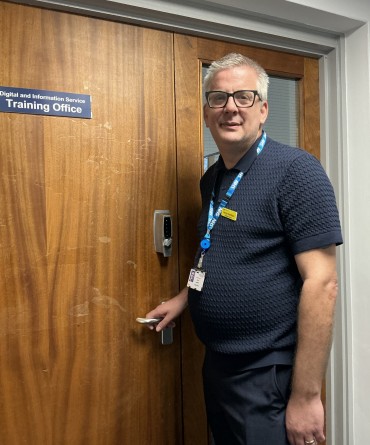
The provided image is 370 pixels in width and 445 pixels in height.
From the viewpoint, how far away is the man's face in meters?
1.13

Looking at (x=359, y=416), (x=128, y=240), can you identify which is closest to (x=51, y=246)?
(x=128, y=240)

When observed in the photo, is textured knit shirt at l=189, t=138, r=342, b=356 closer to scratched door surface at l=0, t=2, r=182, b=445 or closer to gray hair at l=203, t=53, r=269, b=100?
gray hair at l=203, t=53, r=269, b=100

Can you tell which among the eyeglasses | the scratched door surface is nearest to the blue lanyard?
the eyeglasses

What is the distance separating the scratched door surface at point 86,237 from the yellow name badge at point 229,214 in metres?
0.36

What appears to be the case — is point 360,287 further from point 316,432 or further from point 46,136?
point 46,136

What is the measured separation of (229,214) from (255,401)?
520 millimetres

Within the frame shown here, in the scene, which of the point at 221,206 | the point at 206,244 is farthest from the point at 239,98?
the point at 206,244

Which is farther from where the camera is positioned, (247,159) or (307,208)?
(247,159)

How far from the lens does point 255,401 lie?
103 cm

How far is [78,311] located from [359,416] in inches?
51.7

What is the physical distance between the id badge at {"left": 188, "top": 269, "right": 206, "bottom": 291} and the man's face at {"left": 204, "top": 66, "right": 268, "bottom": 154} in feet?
1.28

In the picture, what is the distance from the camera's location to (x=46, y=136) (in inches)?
49.3

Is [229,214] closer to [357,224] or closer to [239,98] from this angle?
[239,98]

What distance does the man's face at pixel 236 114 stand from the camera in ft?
3.70
